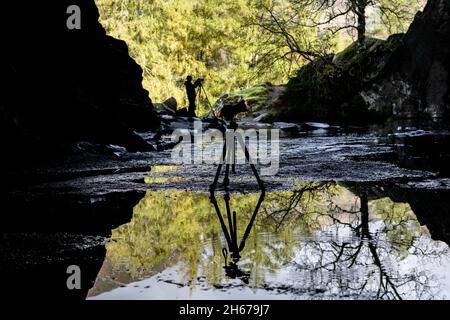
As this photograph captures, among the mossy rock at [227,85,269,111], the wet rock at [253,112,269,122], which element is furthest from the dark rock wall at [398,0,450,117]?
the mossy rock at [227,85,269,111]

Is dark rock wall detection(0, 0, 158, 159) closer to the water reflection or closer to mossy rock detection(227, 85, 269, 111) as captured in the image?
the water reflection

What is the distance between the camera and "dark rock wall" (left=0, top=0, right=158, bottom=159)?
10.1 m

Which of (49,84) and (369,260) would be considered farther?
(49,84)

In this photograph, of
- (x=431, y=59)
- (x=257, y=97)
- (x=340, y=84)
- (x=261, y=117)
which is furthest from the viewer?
(x=257, y=97)

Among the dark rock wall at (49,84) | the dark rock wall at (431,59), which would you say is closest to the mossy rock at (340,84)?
the dark rock wall at (431,59)

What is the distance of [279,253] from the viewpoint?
3959 millimetres

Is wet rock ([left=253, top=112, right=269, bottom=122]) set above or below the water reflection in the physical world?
above

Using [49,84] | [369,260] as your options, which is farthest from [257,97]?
[369,260]

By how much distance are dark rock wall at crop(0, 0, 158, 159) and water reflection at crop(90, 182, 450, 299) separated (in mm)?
5519

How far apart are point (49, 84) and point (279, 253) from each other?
9178 millimetres

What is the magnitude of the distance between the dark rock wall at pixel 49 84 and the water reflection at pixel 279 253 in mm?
5519

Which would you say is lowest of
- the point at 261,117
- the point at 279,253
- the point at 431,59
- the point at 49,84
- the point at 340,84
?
the point at 279,253

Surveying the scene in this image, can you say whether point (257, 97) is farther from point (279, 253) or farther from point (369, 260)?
point (369, 260)

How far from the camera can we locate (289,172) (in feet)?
28.7
